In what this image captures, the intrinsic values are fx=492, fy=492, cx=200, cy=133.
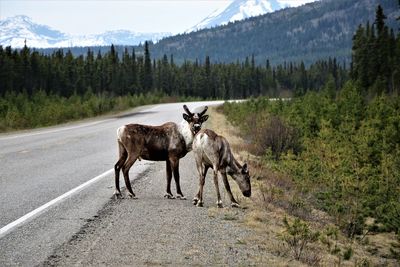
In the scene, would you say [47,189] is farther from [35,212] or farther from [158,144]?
[158,144]

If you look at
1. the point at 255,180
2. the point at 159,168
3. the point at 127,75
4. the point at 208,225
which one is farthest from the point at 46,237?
the point at 127,75

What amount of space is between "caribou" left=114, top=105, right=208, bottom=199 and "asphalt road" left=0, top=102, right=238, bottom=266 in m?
0.75

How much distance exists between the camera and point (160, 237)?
6262mm

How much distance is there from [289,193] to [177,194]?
11.3 feet

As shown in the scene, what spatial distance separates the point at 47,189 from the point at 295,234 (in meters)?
4.91

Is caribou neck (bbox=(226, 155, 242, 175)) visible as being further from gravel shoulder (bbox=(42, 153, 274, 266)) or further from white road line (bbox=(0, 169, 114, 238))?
white road line (bbox=(0, 169, 114, 238))

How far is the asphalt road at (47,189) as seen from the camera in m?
5.88

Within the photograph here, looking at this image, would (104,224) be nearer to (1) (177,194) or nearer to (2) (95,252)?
(2) (95,252)

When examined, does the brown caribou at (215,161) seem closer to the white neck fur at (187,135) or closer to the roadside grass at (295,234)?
the roadside grass at (295,234)

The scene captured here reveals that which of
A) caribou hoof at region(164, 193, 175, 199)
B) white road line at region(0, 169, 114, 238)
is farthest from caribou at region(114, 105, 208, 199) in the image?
→ white road line at region(0, 169, 114, 238)

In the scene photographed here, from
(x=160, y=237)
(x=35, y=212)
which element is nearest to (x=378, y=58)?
(x=35, y=212)

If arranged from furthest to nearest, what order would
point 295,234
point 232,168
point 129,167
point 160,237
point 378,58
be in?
1. point 378,58
2. point 129,167
3. point 232,168
4. point 295,234
5. point 160,237

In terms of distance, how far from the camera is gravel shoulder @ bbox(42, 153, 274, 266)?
5438mm

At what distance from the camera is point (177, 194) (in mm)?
9016
